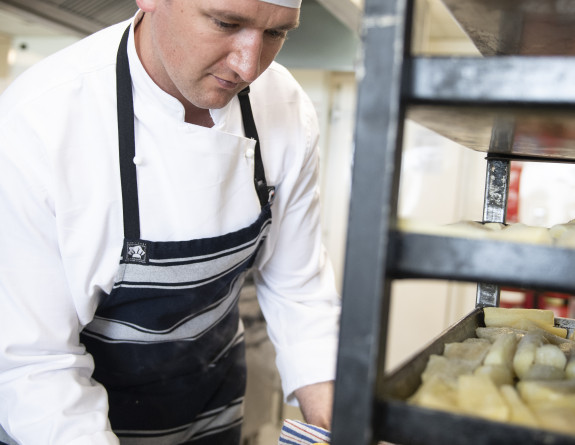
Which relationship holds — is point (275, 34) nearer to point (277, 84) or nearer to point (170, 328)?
point (277, 84)

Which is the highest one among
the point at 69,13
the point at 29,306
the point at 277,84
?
the point at 69,13

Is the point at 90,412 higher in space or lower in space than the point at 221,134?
lower

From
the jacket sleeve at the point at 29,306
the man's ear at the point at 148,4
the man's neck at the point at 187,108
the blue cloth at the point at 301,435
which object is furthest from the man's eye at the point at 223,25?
the blue cloth at the point at 301,435

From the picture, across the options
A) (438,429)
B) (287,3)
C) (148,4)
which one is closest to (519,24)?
(287,3)

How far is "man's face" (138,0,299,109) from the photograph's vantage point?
1052mm

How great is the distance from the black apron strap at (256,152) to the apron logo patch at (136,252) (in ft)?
1.03

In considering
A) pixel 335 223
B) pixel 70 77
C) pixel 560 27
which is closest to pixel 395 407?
pixel 560 27

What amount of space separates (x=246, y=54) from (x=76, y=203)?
0.44 meters

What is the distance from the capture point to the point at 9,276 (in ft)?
3.79

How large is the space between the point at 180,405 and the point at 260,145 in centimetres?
69

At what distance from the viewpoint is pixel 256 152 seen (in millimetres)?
1466

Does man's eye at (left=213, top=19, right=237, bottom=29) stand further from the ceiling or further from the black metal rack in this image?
the ceiling

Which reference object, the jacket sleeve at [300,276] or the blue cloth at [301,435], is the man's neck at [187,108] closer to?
the jacket sleeve at [300,276]

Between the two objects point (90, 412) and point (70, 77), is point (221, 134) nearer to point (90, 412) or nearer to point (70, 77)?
point (70, 77)
